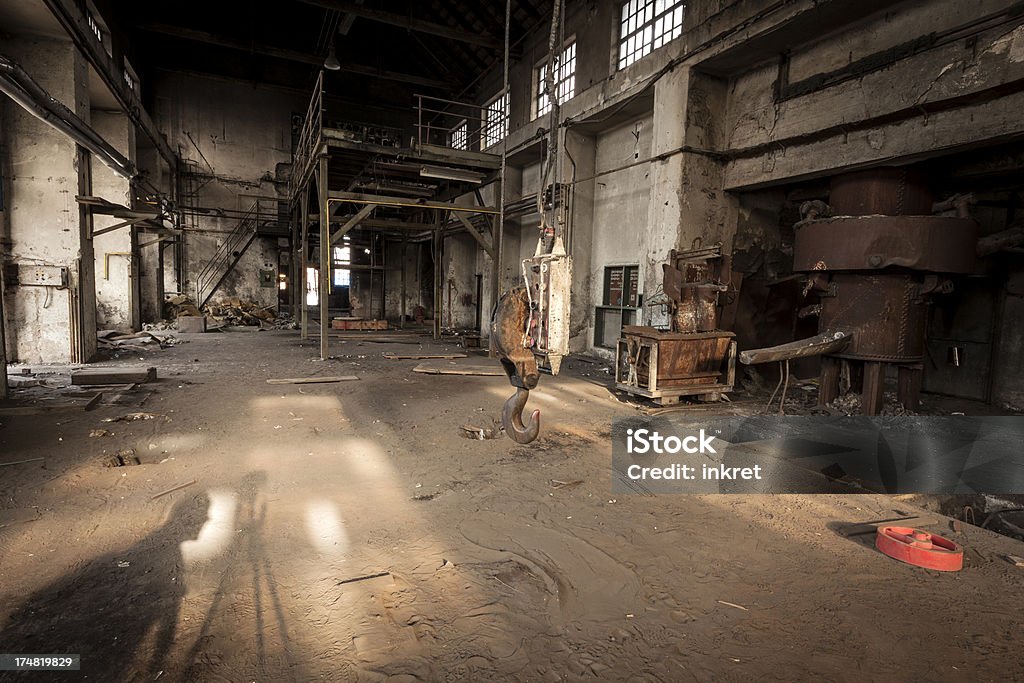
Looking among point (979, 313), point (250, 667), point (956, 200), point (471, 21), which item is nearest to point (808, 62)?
point (956, 200)

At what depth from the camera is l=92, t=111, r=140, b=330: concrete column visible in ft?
46.0

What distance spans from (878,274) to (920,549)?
4.04 meters

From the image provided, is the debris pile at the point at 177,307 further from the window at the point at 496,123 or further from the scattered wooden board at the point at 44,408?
the scattered wooden board at the point at 44,408

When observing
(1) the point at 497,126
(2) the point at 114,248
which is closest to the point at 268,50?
(1) the point at 497,126

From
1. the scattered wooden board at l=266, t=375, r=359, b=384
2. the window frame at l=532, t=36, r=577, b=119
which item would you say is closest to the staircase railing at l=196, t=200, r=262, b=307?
the window frame at l=532, t=36, r=577, b=119

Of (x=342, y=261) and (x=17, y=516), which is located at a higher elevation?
(x=342, y=261)

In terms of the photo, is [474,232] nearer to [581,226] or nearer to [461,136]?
[581,226]

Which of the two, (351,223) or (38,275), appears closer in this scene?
(38,275)

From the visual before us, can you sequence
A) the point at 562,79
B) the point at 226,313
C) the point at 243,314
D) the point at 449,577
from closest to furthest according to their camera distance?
the point at 449,577, the point at 562,79, the point at 226,313, the point at 243,314

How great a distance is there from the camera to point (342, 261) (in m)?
25.1

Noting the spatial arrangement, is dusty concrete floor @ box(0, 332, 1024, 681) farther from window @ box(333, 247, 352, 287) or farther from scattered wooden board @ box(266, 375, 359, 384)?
window @ box(333, 247, 352, 287)

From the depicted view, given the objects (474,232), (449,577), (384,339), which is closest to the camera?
(449,577)

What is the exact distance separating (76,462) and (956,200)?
31.8 ft

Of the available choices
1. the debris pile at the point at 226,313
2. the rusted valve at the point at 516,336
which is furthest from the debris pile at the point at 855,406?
the debris pile at the point at 226,313
